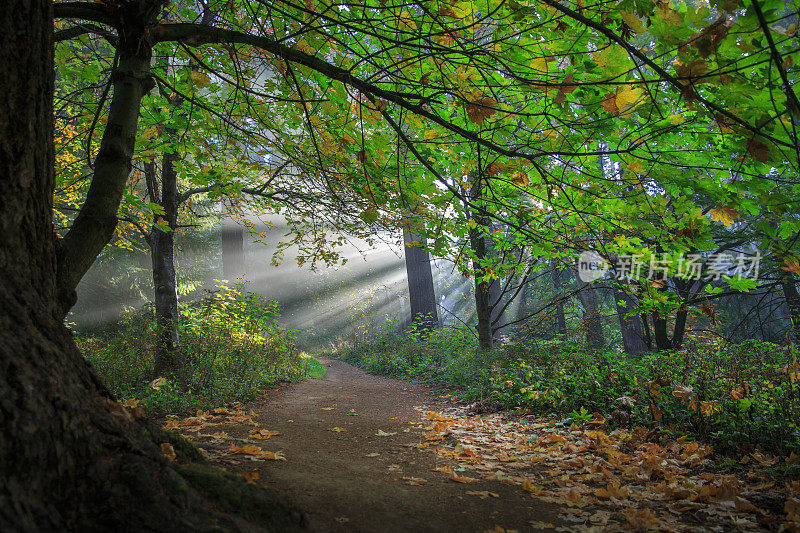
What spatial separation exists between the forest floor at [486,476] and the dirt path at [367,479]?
0.01m

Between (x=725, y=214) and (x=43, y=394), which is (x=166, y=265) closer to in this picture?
(x=43, y=394)

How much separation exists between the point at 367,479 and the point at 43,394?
199 cm

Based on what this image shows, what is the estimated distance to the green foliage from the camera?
5289 millimetres

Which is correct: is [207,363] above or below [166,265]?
below

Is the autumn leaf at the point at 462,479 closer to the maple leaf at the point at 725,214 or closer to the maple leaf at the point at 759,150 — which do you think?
the maple leaf at the point at 725,214

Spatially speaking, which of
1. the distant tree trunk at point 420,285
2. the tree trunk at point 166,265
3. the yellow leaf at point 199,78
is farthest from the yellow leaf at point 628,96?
the distant tree trunk at point 420,285

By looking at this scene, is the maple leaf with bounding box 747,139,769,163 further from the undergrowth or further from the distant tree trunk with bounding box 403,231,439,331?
the distant tree trunk with bounding box 403,231,439,331

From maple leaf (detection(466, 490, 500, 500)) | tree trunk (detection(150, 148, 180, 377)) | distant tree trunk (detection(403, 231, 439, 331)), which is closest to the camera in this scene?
maple leaf (detection(466, 490, 500, 500))

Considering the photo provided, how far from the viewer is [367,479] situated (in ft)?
8.66

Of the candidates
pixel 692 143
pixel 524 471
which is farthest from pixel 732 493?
pixel 692 143

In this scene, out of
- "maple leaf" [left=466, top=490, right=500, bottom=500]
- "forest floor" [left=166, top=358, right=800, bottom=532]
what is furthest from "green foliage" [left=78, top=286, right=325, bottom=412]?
"maple leaf" [left=466, top=490, right=500, bottom=500]

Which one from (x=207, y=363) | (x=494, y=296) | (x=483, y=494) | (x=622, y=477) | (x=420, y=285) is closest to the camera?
(x=483, y=494)

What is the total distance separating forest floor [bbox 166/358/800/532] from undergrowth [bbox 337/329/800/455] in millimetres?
361

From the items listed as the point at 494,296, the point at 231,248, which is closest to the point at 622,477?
the point at 494,296
